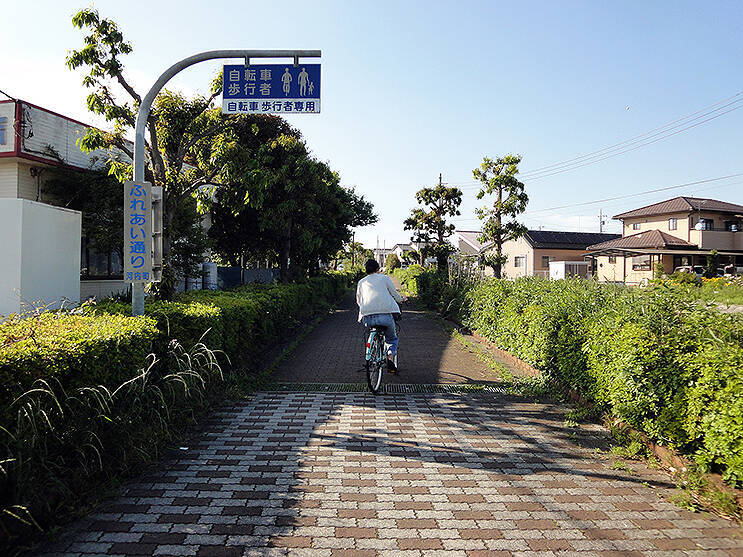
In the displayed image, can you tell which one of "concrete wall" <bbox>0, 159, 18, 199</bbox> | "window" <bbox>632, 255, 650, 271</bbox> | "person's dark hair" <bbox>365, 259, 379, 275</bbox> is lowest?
"person's dark hair" <bbox>365, 259, 379, 275</bbox>

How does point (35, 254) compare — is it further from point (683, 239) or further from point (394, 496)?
point (683, 239)

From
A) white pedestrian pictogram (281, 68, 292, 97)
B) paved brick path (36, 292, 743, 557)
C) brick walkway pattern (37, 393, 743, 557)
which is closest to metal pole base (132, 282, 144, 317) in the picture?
paved brick path (36, 292, 743, 557)

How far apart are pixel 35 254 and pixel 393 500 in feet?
22.1

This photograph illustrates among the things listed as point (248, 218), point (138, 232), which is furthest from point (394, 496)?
point (248, 218)

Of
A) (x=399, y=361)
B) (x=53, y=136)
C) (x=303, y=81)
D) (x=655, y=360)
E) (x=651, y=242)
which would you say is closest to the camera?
(x=655, y=360)

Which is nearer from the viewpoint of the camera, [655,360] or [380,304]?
[655,360]

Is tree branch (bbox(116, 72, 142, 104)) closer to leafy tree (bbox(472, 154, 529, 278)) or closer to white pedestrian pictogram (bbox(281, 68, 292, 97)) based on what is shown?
white pedestrian pictogram (bbox(281, 68, 292, 97))

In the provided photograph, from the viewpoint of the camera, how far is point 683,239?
39562 mm

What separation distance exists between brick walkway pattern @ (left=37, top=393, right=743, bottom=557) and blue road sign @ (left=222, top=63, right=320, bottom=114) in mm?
4389

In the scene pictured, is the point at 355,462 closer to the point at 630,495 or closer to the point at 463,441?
the point at 463,441

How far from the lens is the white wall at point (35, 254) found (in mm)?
7391

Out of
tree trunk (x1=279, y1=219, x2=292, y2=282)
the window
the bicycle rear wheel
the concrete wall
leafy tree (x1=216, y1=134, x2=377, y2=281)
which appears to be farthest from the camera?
the window

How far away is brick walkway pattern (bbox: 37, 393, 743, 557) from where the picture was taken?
10.4ft

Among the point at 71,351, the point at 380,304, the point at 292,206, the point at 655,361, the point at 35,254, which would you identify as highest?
the point at 292,206
